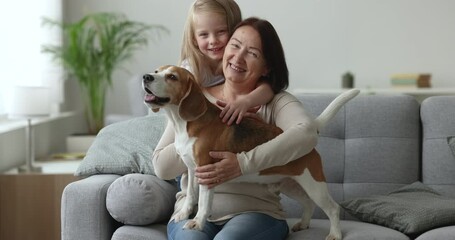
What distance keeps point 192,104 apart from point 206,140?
4.5 inches

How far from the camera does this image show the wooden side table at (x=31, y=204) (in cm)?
334

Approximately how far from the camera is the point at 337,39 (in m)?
5.75

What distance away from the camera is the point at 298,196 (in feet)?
7.77

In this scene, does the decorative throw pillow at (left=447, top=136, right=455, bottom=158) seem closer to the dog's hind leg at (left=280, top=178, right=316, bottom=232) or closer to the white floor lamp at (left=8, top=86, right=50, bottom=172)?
the dog's hind leg at (left=280, top=178, right=316, bottom=232)

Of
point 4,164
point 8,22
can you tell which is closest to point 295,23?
point 8,22

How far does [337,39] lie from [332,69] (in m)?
0.23

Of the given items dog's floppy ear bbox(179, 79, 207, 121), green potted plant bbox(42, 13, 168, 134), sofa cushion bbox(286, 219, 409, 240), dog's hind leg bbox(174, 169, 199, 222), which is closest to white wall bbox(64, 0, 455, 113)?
green potted plant bbox(42, 13, 168, 134)

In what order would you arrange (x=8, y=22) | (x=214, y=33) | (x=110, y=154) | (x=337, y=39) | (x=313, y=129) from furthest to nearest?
(x=337, y=39) → (x=8, y=22) → (x=110, y=154) → (x=214, y=33) → (x=313, y=129)

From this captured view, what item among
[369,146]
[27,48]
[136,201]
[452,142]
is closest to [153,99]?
[136,201]

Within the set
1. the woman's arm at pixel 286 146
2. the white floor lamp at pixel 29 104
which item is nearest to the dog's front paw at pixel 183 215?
the woman's arm at pixel 286 146

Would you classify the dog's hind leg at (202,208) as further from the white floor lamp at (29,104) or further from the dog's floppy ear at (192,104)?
the white floor lamp at (29,104)

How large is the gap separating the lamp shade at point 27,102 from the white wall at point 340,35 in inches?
86.6

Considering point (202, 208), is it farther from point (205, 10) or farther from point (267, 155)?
point (205, 10)

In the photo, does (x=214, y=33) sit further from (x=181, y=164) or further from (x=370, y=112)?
(x=370, y=112)
